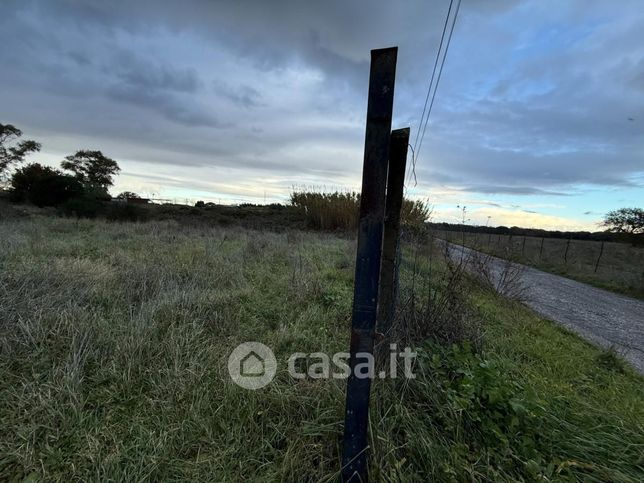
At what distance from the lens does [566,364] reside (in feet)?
10.8

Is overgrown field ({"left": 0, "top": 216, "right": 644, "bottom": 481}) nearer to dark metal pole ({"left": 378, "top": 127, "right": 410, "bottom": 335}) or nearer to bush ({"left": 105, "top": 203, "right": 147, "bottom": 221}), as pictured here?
dark metal pole ({"left": 378, "top": 127, "right": 410, "bottom": 335})

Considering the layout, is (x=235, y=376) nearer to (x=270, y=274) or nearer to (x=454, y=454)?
(x=454, y=454)

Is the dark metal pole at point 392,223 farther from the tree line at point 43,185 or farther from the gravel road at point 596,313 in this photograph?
the tree line at point 43,185

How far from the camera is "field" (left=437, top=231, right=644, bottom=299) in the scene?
708cm

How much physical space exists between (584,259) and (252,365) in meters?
21.7

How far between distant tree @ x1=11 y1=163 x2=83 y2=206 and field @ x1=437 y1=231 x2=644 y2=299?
72.8ft

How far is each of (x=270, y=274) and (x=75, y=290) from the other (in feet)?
8.79

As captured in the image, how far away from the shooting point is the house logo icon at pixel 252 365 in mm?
2371

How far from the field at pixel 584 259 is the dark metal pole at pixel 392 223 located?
2.28 metres

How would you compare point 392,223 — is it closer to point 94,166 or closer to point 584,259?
point 584,259

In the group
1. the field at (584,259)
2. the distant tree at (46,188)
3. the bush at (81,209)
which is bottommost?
the field at (584,259)

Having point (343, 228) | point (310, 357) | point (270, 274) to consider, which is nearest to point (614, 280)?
point (343, 228)

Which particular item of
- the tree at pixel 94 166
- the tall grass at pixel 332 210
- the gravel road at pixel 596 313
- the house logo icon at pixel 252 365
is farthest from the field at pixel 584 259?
the tree at pixel 94 166

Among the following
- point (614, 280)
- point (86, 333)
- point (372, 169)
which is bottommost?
point (614, 280)
